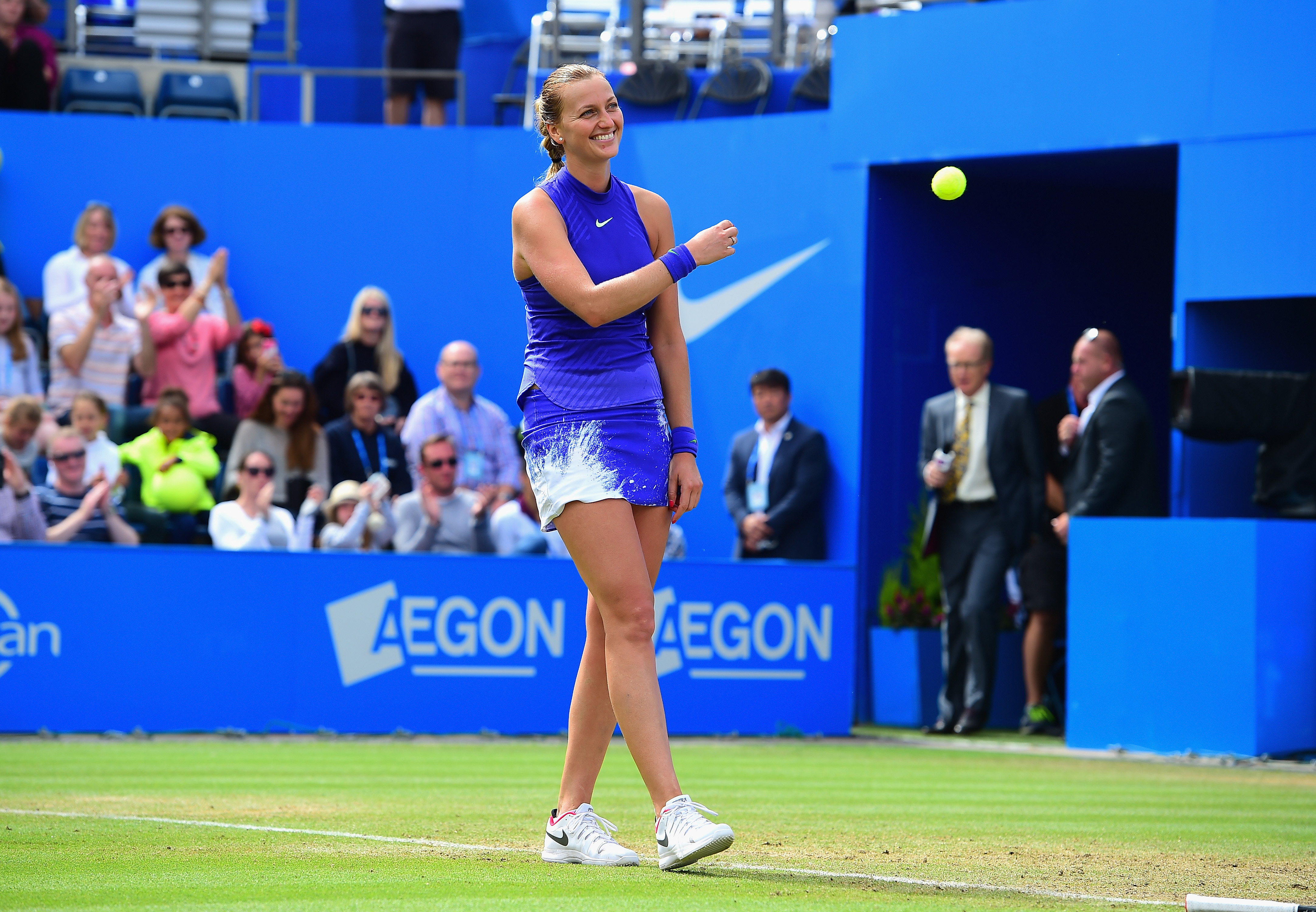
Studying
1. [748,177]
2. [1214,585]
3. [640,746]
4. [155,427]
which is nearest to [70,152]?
[155,427]

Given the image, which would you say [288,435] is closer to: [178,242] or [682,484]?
[178,242]

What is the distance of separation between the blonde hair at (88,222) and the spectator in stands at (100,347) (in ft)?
0.77

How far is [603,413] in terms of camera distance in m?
4.73

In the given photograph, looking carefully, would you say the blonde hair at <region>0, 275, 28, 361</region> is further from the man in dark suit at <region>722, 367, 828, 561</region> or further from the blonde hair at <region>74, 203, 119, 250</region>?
the man in dark suit at <region>722, 367, 828, 561</region>

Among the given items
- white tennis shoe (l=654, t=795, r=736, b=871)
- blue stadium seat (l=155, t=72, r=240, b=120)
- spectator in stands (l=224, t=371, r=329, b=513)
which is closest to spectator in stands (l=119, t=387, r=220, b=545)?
spectator in stands (l=224, t=371, r=329, b=513)

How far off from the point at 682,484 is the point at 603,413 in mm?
271

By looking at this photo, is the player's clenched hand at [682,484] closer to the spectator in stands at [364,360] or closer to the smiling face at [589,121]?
the smiling face at [589,121]

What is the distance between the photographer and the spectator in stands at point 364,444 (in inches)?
475

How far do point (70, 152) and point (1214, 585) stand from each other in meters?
9.25

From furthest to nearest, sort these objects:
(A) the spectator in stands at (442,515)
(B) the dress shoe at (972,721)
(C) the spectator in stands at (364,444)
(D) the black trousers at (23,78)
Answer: (D) the black trousers at (23,78) → (C) the spectator in stands at (364,444) → (B) the dress shoe at (972,721) → (A) the spectator in stands at (442,515)

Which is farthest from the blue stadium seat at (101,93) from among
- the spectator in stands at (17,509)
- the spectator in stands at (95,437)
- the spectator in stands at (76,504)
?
the spectator in stands at (17,509)

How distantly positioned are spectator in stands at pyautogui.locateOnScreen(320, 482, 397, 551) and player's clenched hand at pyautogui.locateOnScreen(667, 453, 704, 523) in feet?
21.4

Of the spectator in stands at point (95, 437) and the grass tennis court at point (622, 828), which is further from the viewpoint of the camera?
the spectator in stands at point (95, 437)

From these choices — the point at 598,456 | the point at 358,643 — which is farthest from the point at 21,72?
the point at 598,456
